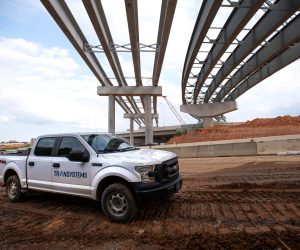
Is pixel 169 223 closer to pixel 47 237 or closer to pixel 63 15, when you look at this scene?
pixel 47 237

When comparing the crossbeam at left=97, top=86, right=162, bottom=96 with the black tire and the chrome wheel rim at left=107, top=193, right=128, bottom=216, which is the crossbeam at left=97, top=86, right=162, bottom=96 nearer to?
the black tire

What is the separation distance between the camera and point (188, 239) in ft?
17.5

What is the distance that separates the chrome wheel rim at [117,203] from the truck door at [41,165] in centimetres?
202

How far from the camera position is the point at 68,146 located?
7.89 m

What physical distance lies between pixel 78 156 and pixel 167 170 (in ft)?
6.45

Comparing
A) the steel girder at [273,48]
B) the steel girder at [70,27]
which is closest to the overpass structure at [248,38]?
the steel girder at [273,48]

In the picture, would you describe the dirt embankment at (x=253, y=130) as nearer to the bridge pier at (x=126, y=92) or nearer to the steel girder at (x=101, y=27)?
the bridge pier at (x=126, y=92)

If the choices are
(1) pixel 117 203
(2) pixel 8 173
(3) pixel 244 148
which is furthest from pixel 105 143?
(3) pixel 244 148

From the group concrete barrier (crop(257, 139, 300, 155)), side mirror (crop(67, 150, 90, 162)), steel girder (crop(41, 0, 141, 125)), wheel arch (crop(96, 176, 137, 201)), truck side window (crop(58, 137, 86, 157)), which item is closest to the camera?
wheel arch (crop(96, 176, 137, 201))

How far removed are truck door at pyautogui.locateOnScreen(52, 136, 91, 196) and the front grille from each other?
1.62 metres

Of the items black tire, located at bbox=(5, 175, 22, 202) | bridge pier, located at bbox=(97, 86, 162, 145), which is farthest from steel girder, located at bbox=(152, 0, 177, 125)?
black tire, located at bbox=(5, 175, 22, 202)

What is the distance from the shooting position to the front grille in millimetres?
6562

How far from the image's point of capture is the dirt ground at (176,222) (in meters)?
5.27

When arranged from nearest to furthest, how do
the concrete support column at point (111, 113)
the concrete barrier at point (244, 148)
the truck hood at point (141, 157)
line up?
1. the truck hood at point (141, 157)
2. the concrete barrier at point (244, 148)
3. the concrete support column at point (111, 113)
